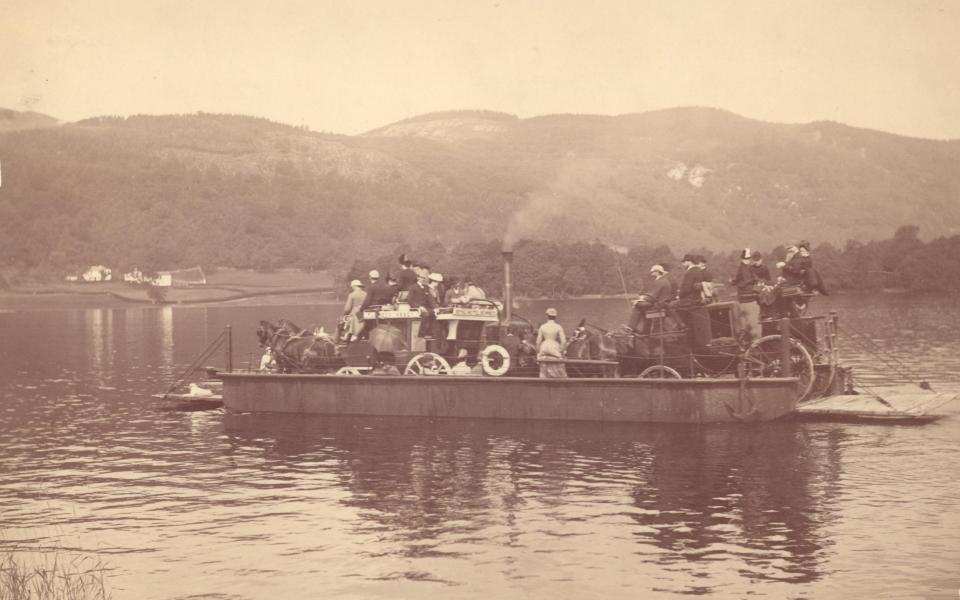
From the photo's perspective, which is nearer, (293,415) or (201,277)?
(293,415)

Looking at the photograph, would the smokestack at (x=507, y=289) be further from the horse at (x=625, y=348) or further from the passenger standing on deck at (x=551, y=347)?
the horse at (x=625, y=348)

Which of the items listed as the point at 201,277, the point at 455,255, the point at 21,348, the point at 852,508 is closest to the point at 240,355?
the point at 21,348

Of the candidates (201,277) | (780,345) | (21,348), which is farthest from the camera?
(201,277)

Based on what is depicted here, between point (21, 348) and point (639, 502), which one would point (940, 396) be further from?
point (21, 348)

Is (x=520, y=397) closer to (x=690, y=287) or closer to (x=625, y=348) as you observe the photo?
(x=625, y=348)

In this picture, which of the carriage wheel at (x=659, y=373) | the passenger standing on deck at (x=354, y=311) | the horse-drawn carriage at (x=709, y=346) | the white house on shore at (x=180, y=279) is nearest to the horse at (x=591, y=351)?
the horse-drawn carriage at (x=709, y=346)

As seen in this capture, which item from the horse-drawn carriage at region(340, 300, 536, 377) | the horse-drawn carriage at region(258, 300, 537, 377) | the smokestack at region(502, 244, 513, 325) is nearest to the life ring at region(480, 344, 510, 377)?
the horse-drawn carriage at region(258, 300, 537, 377)

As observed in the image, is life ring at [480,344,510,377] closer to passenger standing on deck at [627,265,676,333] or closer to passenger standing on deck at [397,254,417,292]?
passenger standing on deck at [397,254,417,292]
